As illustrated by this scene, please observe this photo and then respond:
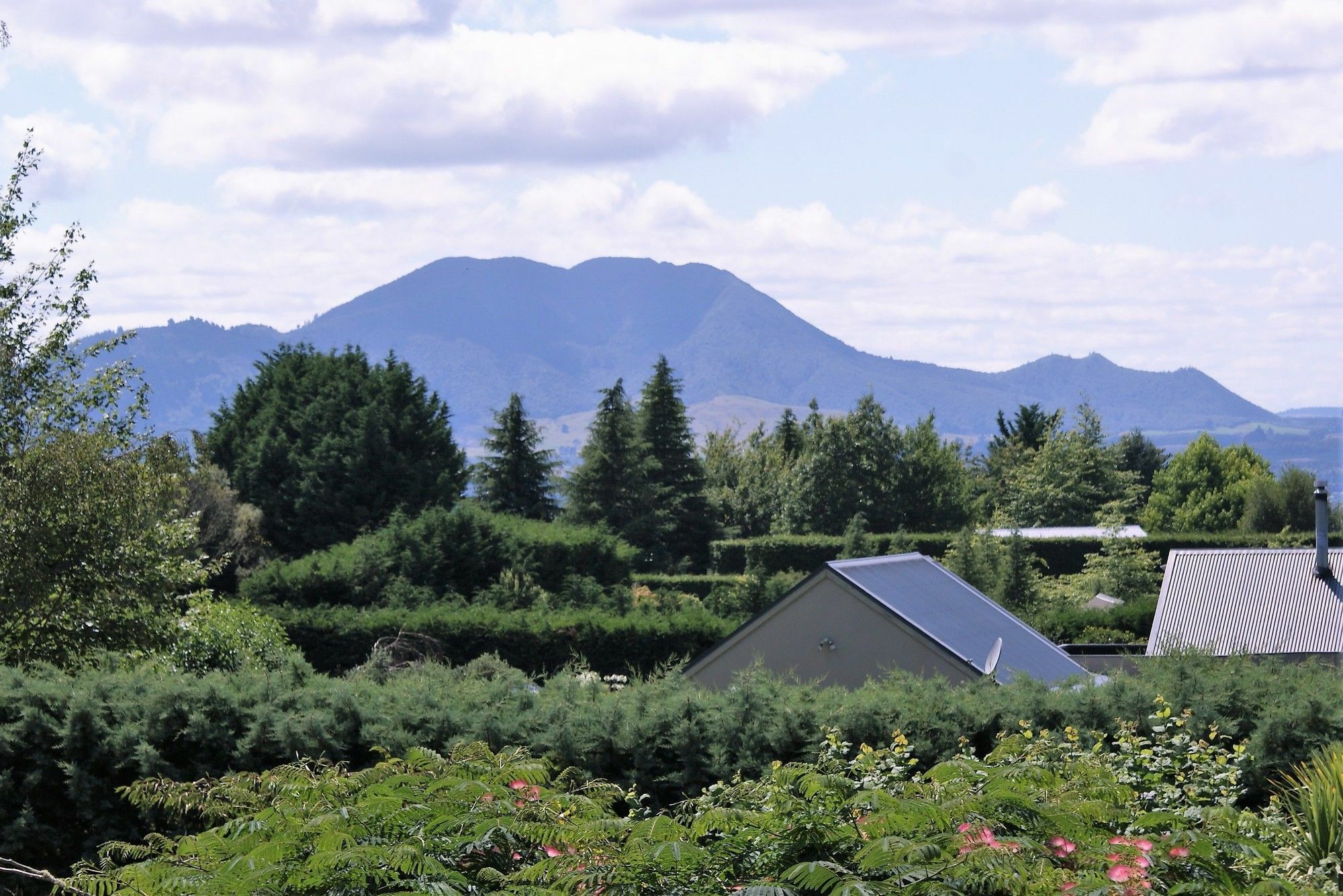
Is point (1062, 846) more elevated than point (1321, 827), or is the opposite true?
point (1062, 846)

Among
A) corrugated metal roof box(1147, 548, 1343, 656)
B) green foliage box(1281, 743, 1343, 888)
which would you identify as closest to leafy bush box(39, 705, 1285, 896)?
green foliage box(1281, 743, 1343, 888)

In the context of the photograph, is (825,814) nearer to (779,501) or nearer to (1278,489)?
(779,501)

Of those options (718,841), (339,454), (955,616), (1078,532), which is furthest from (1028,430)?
(718,841)

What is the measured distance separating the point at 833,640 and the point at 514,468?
35412 millimetres

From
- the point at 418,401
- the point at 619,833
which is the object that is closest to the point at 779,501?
the point at 418,401

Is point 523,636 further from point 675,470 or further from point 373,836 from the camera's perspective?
point 675,470

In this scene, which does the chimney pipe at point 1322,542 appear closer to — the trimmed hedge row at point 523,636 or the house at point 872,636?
the house at point 872,636

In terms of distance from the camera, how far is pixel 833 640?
1388 cm

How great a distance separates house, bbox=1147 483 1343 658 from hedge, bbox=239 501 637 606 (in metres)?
12.9

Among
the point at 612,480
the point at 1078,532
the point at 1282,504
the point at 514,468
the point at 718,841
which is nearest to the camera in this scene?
the point at 718,841

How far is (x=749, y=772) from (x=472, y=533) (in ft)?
68.6

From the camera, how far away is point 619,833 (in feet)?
13.6

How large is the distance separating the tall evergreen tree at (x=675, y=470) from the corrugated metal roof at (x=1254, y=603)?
30353mm

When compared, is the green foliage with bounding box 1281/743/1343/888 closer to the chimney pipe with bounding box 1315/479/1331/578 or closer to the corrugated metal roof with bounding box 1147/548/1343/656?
the corrugated metal roof with bounding box 1147/548/1343/656
